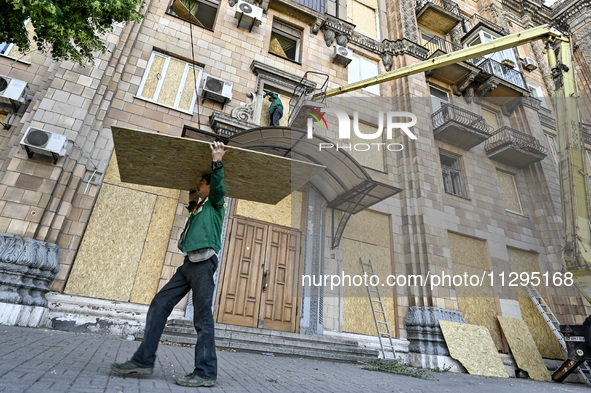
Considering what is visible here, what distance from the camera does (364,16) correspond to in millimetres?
15320

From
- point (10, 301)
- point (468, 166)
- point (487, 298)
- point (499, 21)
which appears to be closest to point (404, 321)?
point (487, 298)

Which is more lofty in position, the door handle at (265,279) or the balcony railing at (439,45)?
the balcony railing at (439,45)

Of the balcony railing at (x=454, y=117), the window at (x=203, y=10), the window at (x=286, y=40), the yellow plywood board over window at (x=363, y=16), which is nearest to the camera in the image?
the window at (x=203, y=10)

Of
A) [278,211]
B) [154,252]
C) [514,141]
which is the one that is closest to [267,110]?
[278,211]

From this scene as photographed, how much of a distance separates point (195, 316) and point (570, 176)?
10.1 metres

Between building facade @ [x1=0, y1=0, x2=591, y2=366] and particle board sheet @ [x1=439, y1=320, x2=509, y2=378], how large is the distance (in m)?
0.35

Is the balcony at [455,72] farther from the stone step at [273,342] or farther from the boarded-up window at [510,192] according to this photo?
the stone step at [273,342]

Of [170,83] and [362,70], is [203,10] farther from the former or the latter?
[362,70]

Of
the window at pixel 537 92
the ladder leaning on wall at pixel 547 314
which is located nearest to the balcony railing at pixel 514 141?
the window at pixel 537 92

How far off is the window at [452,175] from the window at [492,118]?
3.81m

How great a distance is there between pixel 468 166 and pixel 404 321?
748cm

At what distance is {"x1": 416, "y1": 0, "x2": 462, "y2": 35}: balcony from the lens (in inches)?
615

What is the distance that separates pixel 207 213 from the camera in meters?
3.06

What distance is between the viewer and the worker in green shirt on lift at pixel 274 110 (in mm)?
9969
